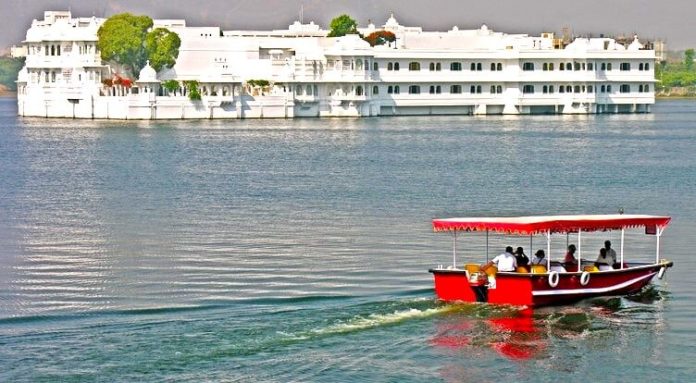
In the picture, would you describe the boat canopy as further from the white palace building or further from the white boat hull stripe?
the white palace building

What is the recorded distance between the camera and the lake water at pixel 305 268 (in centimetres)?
2162

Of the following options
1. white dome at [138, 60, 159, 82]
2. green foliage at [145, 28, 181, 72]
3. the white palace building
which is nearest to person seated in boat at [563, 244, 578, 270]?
white dome at [138, 60, 159, 82]

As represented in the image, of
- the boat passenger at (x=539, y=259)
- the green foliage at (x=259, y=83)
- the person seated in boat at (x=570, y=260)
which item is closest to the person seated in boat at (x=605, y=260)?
the person seated in boat at (x=570, y=260)

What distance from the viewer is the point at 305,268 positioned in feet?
96.7

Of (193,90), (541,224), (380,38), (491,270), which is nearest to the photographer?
(491,270)

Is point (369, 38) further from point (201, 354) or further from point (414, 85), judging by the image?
point (201, 354)

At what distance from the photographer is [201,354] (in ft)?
70.9

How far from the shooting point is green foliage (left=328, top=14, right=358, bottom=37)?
110 meters

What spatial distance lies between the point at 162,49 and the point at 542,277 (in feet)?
231

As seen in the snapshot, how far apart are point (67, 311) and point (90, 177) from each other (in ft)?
89.5

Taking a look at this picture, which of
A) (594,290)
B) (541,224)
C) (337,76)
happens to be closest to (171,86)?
(337,76)

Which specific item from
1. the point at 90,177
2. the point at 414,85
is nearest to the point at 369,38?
the point at 414,85

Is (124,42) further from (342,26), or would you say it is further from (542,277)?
(542,277)

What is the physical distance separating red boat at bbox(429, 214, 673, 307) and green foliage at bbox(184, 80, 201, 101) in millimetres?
64172
